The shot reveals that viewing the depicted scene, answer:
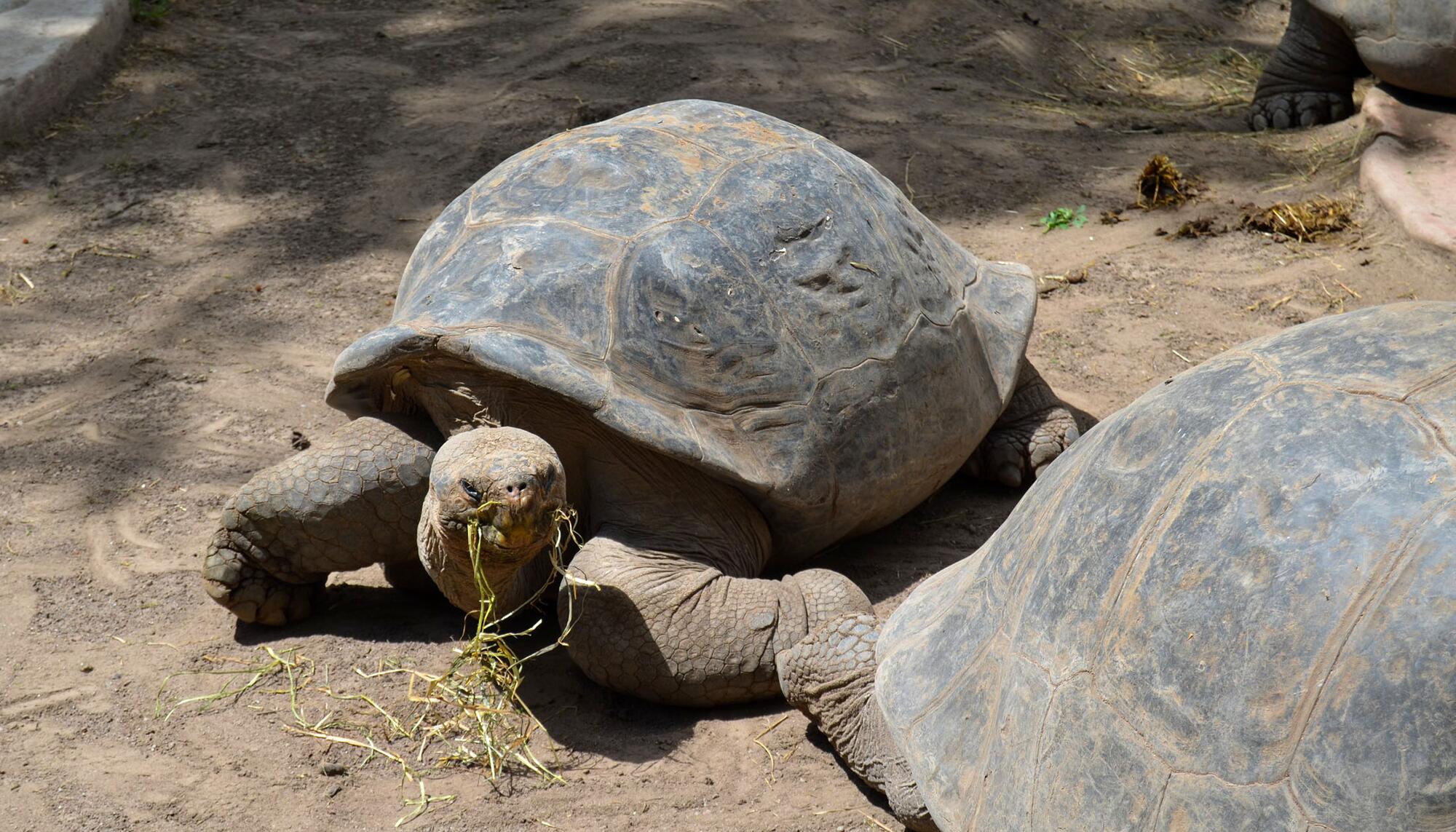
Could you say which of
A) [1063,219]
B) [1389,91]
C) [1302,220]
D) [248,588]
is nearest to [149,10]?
[1063,219]

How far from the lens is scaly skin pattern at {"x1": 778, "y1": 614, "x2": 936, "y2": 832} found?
254 centimetres

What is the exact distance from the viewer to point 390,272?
16.8 ft

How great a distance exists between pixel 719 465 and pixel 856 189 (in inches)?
37.8

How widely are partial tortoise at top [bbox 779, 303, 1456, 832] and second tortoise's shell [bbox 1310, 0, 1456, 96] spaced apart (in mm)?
4650

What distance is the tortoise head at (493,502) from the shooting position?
2512 mm

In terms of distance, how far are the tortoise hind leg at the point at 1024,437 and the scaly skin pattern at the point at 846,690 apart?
1344mm

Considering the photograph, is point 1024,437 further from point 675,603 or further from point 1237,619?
point 1237,619

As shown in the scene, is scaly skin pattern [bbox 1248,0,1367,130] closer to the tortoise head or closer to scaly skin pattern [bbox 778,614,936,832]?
scaly skin pattern [bbox 778,614,936,832]

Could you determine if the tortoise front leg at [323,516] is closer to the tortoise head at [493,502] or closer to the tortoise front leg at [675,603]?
the tortoise head at [493,502]

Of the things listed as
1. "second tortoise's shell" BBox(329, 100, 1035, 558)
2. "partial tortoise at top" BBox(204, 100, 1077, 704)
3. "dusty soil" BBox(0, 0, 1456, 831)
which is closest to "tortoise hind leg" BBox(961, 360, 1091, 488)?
"dusty soil" BBox(0, 0, 1456, 831)

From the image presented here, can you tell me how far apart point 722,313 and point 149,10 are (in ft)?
19.8

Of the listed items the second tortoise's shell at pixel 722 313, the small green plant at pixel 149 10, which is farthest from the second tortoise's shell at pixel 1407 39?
the small green plant at pixel 149 10

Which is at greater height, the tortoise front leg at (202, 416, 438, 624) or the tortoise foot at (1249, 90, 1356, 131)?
the tortoise front leg at (202, 416, 438, 624)

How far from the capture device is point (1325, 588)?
1663mm
